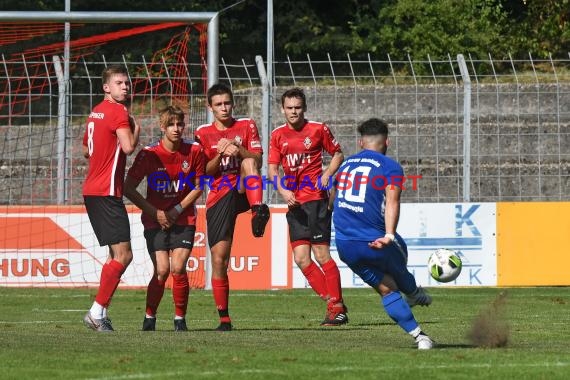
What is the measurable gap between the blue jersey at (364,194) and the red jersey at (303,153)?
342 centimetres

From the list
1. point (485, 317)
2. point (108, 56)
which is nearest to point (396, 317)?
point (485, 317)

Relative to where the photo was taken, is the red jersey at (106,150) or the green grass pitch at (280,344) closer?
the green grass pitch at (280,344)

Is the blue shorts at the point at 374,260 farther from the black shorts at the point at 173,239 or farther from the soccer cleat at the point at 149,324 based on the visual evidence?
the soccer cleat at the point at 149,324

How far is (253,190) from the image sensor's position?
11797 mm

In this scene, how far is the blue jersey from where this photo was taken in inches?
365

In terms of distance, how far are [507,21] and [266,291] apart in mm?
17188

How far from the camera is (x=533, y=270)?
707 inches

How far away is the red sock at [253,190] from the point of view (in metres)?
11.6

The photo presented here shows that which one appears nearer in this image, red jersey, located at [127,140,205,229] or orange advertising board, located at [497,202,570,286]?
red jersey, located at [127,140,205,229]

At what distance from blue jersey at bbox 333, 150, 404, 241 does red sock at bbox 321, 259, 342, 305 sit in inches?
120

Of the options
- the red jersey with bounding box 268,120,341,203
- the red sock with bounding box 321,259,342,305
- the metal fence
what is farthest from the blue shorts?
the metal fence

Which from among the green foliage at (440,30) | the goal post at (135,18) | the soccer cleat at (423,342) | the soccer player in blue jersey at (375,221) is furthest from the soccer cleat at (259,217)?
the green foliage at (440,30)

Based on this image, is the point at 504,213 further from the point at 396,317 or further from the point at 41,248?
the point at 396,317

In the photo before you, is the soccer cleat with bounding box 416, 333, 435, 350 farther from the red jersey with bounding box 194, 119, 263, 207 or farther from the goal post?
the goal post
